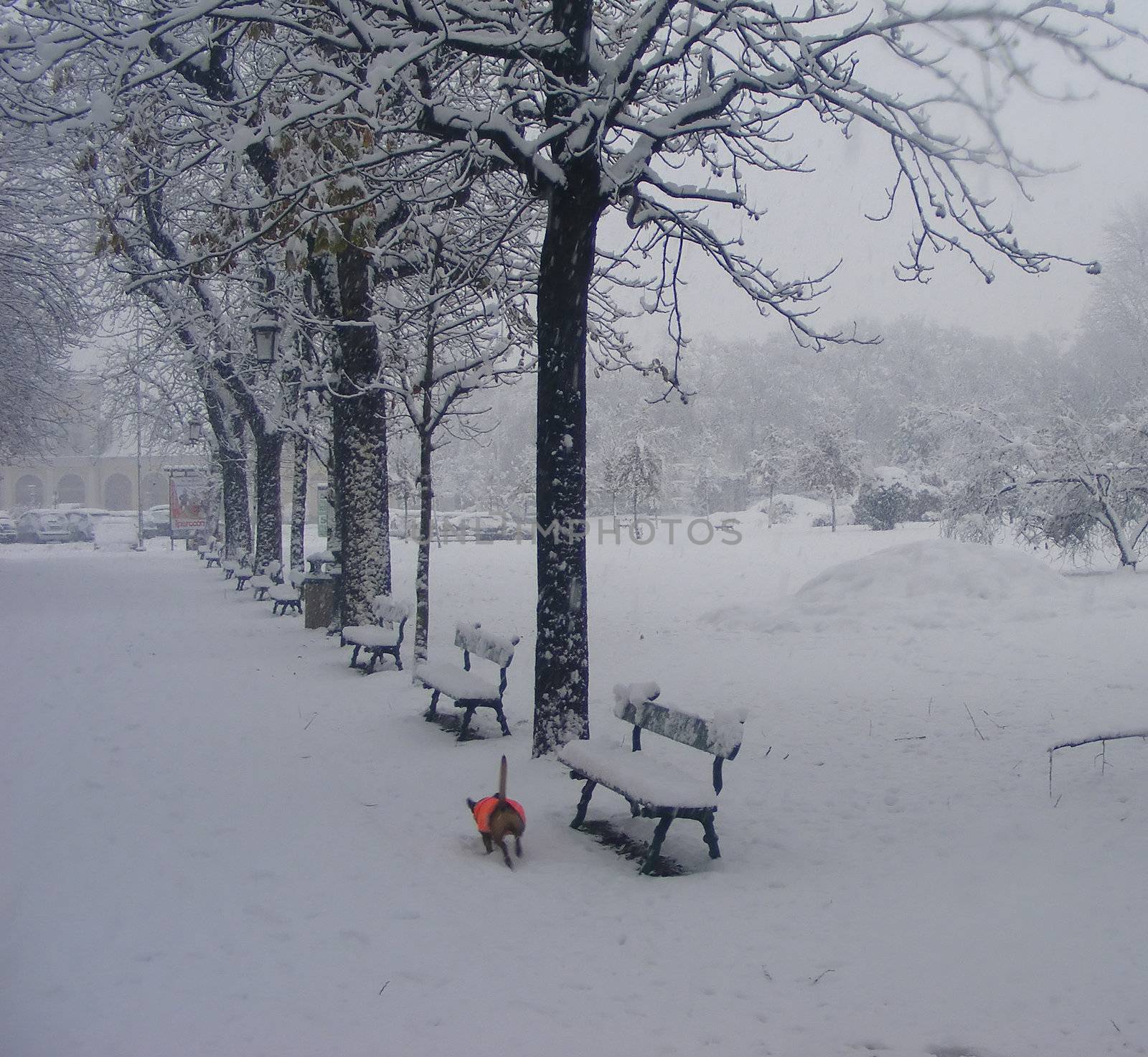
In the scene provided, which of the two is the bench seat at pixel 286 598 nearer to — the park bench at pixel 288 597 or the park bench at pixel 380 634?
the park bench at pixel 288 597

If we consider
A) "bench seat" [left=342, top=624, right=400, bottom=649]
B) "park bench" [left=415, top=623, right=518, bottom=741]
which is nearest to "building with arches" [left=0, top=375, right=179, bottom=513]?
"bench seat" [left=342, top=624, right=400, bottom=649]

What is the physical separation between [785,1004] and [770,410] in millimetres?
72048

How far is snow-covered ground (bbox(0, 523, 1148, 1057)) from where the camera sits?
360 cm

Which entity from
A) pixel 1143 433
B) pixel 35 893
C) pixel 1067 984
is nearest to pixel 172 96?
pixel 35 893

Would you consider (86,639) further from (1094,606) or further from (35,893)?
(1094,606)

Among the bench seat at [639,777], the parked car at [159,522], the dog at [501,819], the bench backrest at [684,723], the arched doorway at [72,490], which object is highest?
the arched doorway at [72,490]

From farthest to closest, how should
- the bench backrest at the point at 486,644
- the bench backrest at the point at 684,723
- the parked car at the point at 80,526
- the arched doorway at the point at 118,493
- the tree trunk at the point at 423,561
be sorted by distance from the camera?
the arched doorway at the point at 118,493 < the parked car at the point at 80,526 < the tree trunk at the point at 423,561 < the bench backrest at the point at 486,644 < the bench backrest at the point at 684,723

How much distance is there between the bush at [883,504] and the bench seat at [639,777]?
3759cm

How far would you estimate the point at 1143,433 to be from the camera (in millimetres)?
20578

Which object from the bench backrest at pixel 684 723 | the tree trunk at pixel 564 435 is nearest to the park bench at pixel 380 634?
the tree trunk at pixel 564 435

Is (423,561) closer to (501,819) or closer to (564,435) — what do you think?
(564,435)

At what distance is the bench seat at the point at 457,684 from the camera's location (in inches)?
316

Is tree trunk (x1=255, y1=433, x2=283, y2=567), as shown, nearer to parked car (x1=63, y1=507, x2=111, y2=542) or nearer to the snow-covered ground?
the snow-covered ground

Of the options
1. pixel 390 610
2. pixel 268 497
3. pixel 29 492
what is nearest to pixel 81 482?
pixel 29 492
